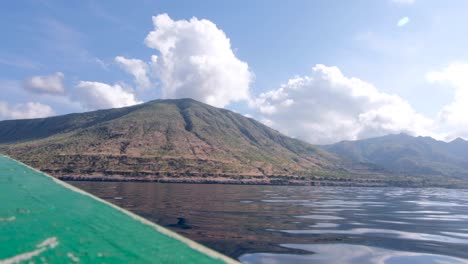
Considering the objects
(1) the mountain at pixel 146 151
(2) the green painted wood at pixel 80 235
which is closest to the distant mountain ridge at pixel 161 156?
(1) the mountain at pixel 146 151

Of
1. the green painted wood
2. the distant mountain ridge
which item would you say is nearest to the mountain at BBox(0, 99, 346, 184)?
the distant mountain ridge

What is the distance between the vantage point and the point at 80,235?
216 cm

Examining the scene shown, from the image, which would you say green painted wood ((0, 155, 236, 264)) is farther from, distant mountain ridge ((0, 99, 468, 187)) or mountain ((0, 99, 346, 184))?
mountain ((0, 99, 346, 184))

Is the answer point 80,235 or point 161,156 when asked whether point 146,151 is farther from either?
point 80,235

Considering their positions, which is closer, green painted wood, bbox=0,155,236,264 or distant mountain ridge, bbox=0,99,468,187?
green painted wood, bbox=0,155,236,264

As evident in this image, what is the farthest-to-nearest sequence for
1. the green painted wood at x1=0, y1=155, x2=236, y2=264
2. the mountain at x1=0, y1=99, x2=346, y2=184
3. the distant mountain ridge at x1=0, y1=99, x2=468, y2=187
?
1. the mountain at x1=0, y1=99, x2=346, y2=184
2. the distant mountain ridge at x1=0, y1=99, x2=468, y2=187
3. the green painted wood at x1=0, y1=155, x2=236, y2=264

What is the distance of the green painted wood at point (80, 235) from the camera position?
6.30ft

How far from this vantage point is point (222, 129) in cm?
19900

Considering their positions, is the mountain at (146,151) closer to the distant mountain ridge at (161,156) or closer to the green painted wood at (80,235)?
the distant mountain ridge at (161,156)

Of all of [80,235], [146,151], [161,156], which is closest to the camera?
[80,235]

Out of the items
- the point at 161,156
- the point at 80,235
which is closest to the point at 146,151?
the point at 161,156

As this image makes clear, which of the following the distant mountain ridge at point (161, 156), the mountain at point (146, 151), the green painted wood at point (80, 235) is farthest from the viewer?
the mountain at point (146, 151)

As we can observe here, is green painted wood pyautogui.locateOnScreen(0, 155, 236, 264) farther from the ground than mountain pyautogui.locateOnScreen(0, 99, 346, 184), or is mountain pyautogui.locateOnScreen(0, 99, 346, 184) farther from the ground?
mountain pyautogui.locateOnScreen(0, 99, 346, 184)

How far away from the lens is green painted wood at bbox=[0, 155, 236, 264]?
6.30 feet
